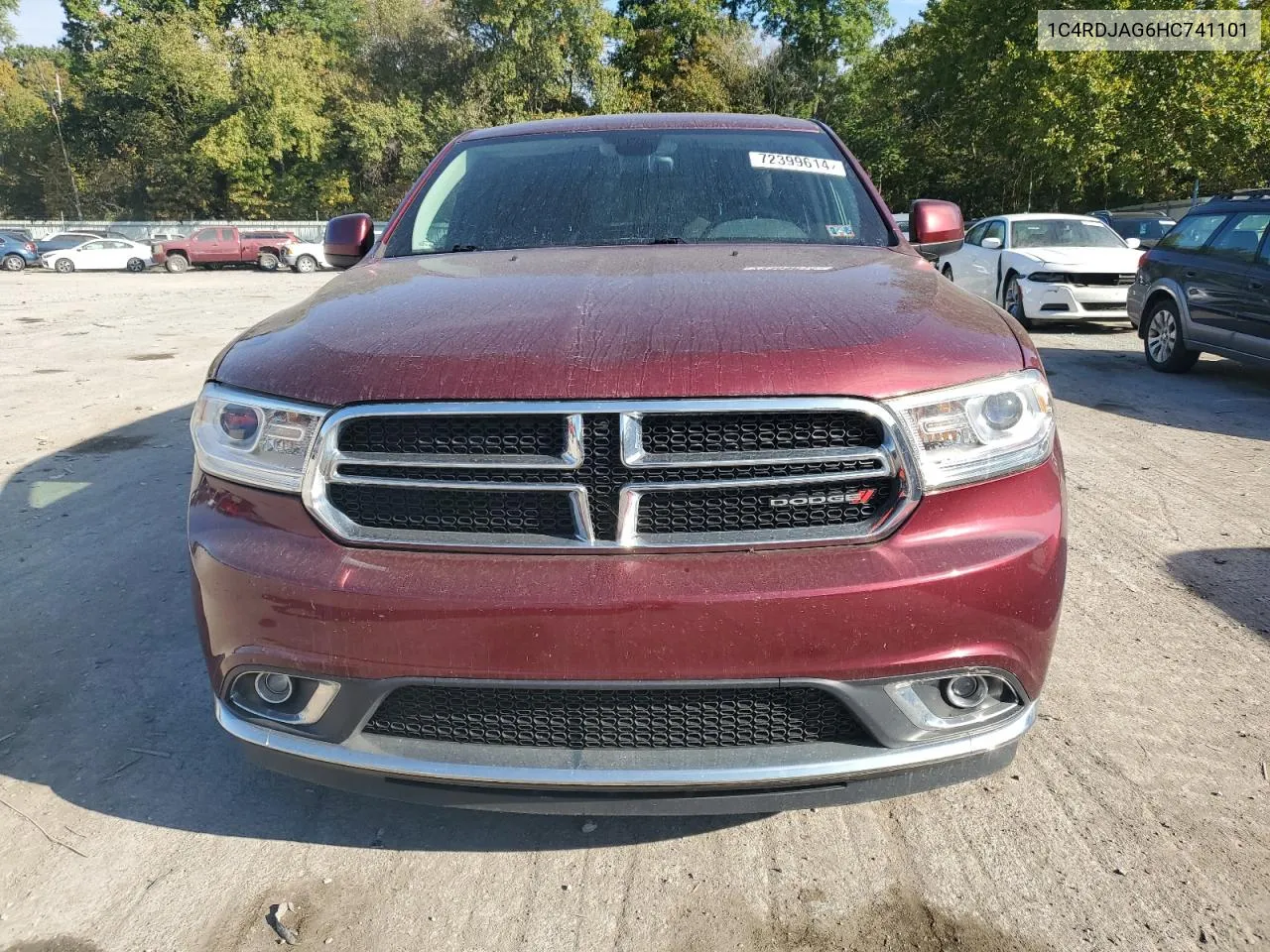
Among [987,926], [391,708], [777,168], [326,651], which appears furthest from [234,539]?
[777,168]

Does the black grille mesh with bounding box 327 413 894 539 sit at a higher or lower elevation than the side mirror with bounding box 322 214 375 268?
lower

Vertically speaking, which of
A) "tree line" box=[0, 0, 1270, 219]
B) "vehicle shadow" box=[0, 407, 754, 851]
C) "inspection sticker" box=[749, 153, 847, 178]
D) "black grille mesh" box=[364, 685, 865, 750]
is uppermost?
"tree line" box=[0, 0, 1270, 219]

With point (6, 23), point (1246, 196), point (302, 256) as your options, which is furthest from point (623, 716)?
point (6, 23)

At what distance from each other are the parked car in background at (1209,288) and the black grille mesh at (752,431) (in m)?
7.39

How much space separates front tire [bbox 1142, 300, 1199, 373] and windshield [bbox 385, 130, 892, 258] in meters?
6.72

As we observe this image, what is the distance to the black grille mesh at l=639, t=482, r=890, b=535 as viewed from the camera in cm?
187

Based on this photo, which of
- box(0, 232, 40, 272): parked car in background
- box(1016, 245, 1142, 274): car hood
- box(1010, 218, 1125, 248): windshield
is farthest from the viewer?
box(0, 232, 40, 272): parked car in background

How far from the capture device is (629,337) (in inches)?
75.7

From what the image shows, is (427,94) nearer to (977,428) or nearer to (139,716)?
(139,716)

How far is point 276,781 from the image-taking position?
2.51m

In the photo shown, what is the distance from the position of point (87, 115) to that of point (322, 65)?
1506 centimetres

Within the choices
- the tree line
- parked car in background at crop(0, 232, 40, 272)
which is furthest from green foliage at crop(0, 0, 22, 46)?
parked car in background at crop(0, 232, 40, 272)

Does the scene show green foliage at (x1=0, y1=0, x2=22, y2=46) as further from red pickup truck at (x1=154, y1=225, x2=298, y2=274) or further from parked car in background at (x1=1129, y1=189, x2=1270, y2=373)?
parked car in background at (x1=1129, y1=189, x2=1270, y2=373)

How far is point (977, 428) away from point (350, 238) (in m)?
2.62
